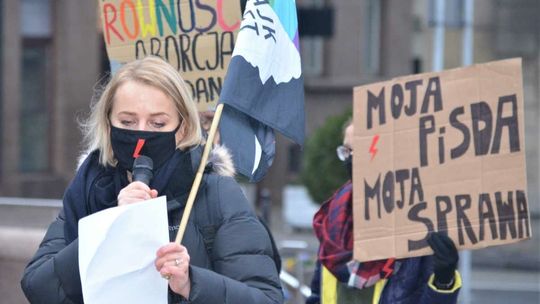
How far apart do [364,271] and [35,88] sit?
597 inches

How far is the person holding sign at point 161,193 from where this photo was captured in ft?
10.3

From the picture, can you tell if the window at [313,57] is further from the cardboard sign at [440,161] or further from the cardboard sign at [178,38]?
the cardboard sign at [440,161]

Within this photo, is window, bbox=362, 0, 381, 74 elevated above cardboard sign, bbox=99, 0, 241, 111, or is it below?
above

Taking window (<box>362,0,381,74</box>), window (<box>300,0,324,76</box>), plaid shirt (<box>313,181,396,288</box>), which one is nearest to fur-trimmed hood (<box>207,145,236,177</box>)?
plaid shirt (<box>313,181,396,288</box>)

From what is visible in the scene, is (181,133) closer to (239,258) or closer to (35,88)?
(239,258)

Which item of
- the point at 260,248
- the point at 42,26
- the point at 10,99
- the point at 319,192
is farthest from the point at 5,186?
the point at 260,248

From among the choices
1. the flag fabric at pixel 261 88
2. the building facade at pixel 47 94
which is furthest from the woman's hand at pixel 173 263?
the building facade at pixel 47 94

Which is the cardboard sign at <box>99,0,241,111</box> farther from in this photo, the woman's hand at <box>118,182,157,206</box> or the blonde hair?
the woman's hand at <box>118,182,157,206</box>

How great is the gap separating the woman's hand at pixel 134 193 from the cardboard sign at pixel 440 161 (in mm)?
1416

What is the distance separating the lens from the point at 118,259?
3066 mm

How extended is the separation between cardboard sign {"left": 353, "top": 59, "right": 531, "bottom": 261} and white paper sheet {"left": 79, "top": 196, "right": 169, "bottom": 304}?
54.2 inches

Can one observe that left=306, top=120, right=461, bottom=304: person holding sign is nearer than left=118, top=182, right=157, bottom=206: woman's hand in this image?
No

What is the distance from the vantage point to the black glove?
4.11 m

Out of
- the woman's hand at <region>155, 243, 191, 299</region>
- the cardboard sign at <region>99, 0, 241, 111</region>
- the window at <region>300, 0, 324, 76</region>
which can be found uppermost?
the window at <region>300, 0, 324, 76</region>
